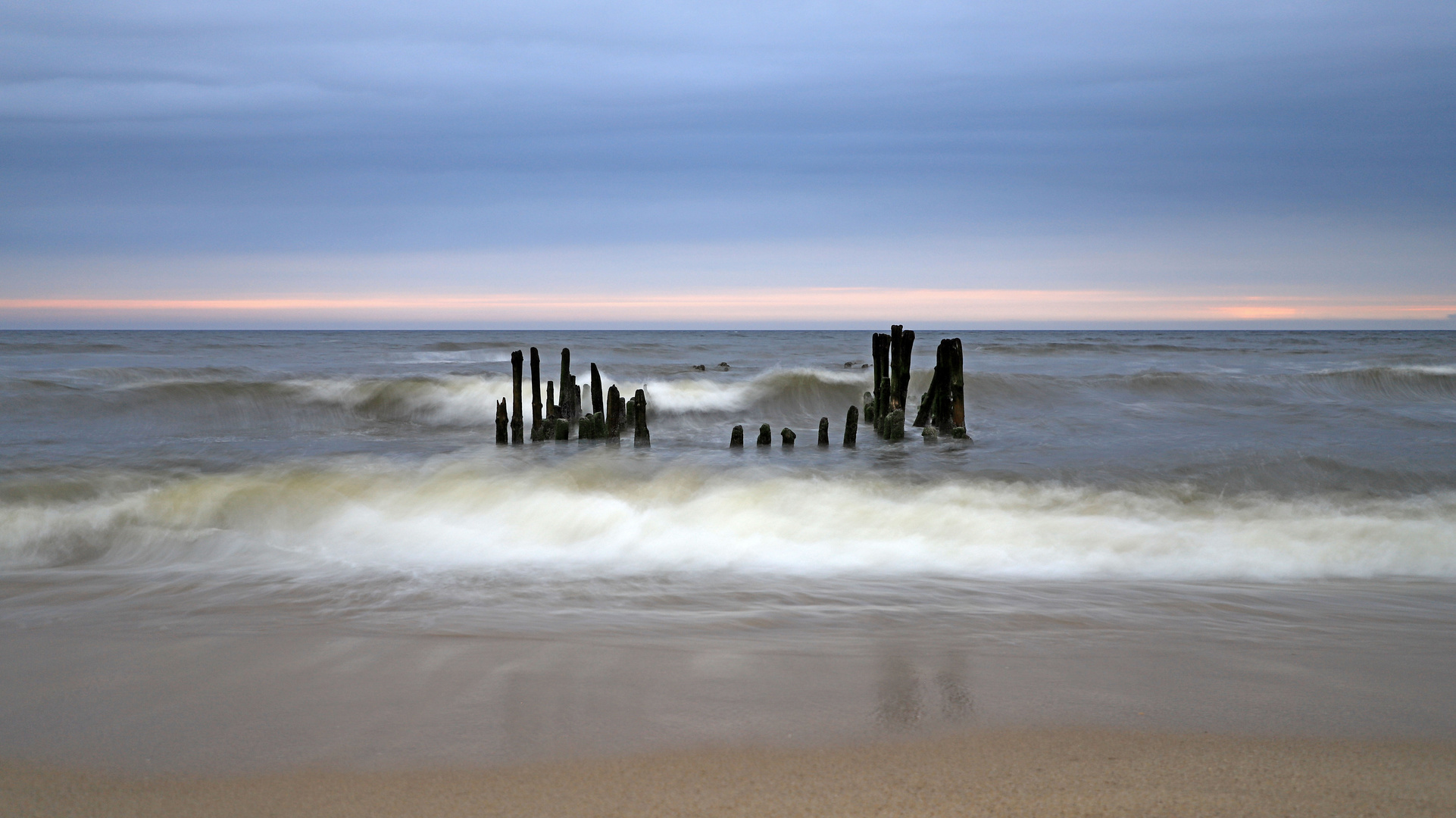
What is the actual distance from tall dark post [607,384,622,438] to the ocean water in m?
0.33

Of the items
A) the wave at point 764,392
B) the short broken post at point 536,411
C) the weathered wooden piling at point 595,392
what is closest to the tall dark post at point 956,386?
the weathered wooden piling at point 595,392

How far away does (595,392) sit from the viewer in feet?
42.9

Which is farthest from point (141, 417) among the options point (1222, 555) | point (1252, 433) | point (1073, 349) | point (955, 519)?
point (1073, 349)

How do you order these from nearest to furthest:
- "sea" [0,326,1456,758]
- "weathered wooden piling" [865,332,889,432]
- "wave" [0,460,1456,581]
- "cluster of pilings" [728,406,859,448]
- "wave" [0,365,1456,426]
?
"sea" [0,326,1456,758]
"wave" [0,460,1456,581]
"cluster of pilings" [728,406,859,448]
"weathered wooden piling" [865,332,889,432]
"wave" [0,365,1456,426]

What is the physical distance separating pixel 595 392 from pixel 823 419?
10.5 feet

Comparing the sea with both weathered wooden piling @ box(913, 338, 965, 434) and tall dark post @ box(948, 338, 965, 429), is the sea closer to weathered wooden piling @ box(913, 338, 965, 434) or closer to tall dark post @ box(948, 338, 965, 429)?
tall dark post @ box(948, 338, 965, 429)

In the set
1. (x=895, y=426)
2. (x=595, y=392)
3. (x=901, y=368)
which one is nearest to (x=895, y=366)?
(x=901, y=368)

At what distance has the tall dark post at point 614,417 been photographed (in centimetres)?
1241

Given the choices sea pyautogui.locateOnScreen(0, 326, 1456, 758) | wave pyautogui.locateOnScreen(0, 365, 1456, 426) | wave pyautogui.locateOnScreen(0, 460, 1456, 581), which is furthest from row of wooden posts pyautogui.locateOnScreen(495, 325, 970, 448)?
wave pyautogui.locateOnScreen(0, 365, 1456, 426)

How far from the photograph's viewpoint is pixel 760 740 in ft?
9.69

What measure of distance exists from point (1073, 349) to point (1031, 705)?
1653 inches

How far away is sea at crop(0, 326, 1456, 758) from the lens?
14.7 feet

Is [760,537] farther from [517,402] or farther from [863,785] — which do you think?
[517,402]

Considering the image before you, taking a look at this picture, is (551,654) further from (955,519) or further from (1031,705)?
(955,519)
